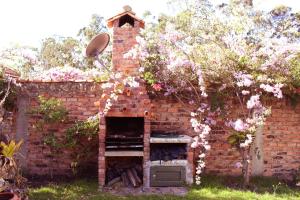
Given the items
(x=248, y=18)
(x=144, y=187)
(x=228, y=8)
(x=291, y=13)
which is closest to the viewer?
(x=144, y=187)

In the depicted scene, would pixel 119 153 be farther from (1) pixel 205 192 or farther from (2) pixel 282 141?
(2) pixel 282 141

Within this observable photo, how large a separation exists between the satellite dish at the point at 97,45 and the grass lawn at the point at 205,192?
2441mm

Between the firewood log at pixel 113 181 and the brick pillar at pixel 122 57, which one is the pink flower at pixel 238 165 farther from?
the brick pillar at pixel 122 57

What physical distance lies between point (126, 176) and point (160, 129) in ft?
3.81

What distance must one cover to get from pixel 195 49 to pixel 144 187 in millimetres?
2790

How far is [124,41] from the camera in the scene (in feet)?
25.8

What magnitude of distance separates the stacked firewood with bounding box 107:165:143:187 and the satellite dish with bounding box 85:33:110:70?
2057mm

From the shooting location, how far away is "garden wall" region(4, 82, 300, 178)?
332 inches

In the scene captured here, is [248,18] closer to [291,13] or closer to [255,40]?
[255,40]

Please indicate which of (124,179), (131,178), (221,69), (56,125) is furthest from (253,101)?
(56,125)

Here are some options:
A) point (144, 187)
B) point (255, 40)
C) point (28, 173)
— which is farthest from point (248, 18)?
point (28, 173)

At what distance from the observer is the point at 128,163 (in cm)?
A: 833

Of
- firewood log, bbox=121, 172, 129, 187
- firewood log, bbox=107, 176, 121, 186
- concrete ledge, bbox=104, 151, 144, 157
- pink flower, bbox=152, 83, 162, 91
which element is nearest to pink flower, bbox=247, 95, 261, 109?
pink flower, bbox=152, 83, 162, 91

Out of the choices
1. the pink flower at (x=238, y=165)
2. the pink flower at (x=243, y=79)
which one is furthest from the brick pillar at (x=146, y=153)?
the pink flower at (x=238, y=165)
